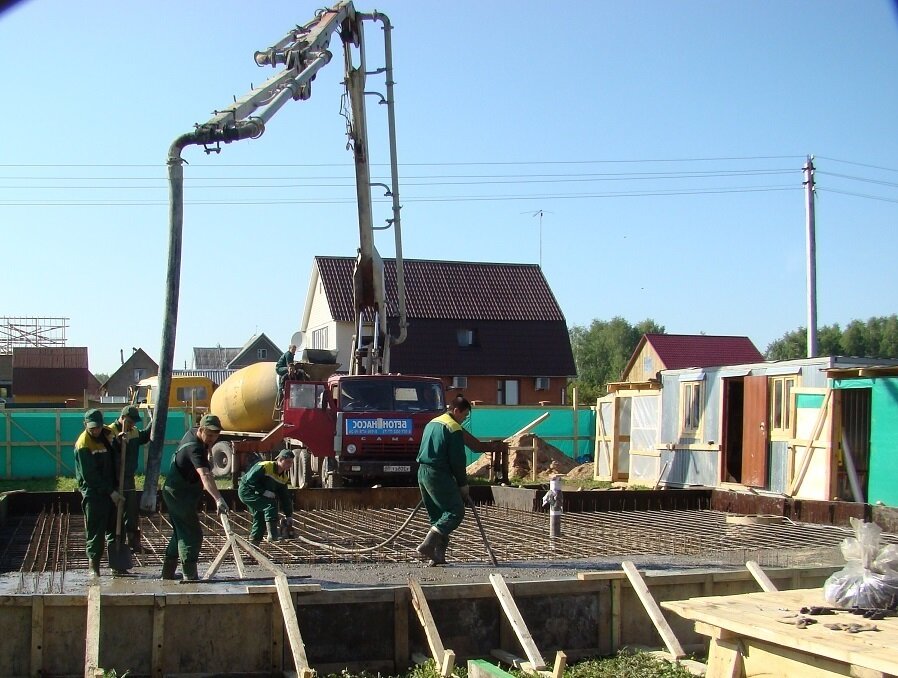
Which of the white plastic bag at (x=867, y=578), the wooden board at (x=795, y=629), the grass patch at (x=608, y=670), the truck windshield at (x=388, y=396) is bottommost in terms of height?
the grass patch at (x=608, y=670)

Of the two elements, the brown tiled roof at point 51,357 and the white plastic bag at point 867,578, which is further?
the brown tiled roof at point 51,357

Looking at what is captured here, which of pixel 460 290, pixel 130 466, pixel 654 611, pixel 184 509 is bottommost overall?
pixel 654 611

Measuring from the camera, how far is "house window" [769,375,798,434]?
17547 millimetres

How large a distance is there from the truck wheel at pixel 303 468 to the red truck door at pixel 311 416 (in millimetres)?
1042

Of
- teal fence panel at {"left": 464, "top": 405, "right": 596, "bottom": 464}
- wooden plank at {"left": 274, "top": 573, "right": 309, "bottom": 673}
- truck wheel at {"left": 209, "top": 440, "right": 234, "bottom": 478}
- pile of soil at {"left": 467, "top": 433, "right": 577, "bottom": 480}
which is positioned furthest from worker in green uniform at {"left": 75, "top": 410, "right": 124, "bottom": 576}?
teal fence panel at {"left": 464, "top": 405, "right": 596, "bottom": 464}

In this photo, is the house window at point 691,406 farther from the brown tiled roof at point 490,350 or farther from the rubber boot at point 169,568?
the brown tiled roof at point 490,350

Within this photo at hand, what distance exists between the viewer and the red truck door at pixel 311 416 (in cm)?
1775

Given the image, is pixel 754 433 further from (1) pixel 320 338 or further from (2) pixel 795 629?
(1) pixel 320 338

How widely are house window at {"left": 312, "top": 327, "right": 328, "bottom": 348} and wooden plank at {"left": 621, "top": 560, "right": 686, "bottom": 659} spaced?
114 ft

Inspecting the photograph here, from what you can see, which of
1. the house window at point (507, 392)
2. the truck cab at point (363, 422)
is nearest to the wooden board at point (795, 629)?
the truck cab at point (363, 422)

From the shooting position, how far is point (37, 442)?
24000mm

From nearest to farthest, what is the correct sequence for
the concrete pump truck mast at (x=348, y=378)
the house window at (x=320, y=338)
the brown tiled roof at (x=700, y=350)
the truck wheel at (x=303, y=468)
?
the concrete pump truck mast at (x=348, y=378), the truck wheel at (x=303, y=468), the house window at (x=320, y=338), the brown tiled roof at (x=700, y=350)

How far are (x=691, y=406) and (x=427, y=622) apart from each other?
13542mm

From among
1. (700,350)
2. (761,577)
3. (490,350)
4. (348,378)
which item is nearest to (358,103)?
(348,378)
